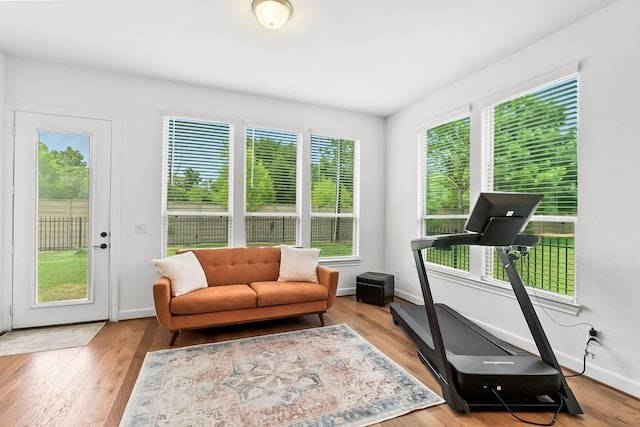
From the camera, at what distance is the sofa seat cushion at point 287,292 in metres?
3.20

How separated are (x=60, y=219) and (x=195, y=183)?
147 centimetres

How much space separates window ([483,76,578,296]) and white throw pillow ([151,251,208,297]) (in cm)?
327

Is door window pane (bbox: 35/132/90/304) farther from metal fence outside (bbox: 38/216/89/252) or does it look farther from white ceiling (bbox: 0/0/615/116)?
white ceiling (bbox: 0/0/615/116)

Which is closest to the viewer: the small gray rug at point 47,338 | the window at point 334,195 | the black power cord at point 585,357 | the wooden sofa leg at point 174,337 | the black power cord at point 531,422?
the black power cord at point 531,422

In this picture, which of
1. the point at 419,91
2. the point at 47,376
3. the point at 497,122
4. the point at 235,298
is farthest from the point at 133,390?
the point at 419,91

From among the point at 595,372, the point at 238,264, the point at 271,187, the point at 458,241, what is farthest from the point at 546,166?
the point at 238,264

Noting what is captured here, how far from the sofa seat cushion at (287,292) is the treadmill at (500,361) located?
131cm

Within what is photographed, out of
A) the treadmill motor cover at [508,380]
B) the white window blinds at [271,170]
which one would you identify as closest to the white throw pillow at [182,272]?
the white window blinds at [271,170]

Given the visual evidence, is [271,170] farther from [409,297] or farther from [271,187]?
[409,297]

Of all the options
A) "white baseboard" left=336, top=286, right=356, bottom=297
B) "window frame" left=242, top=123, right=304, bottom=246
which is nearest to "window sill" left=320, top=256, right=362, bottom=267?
"white baseboard" left=336, top=286, right=356, bottom=297

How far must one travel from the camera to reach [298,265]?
3.70 metres

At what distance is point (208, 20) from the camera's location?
258 centimetres

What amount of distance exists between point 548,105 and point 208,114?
381 cm

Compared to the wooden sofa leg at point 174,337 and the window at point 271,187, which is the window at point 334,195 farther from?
the wooden sofa leg at point 174,337
